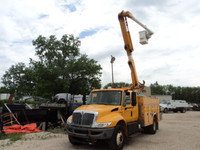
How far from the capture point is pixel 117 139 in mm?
6445

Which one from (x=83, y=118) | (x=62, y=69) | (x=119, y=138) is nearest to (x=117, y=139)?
(x=119, y=138)

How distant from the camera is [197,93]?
79.1 m

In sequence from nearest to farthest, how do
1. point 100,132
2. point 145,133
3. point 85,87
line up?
point 100,132
point 145,133
point 85,87

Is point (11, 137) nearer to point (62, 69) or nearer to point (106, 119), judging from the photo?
point (106, 119)

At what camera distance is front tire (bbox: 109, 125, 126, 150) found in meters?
6.21

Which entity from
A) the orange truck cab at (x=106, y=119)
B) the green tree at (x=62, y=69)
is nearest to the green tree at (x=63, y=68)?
the green tree at (x=62, y=69)

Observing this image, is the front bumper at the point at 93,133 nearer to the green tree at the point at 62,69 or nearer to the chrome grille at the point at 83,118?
the chrome grille at the point at 83,118

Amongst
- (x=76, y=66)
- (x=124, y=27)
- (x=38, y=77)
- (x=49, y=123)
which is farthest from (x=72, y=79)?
(x=124, y=27)

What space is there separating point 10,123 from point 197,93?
8251 centimetres

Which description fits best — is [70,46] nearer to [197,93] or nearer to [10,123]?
[10,123]

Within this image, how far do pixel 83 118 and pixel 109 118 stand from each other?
91 cm

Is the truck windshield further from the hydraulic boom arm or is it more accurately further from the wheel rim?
the hydraulic boom arm

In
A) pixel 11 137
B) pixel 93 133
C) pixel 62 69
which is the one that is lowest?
pixel 11 137

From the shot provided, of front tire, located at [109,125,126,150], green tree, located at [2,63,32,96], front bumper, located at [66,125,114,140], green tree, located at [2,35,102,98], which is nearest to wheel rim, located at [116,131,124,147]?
front tire, located at [109,125,126,150]
